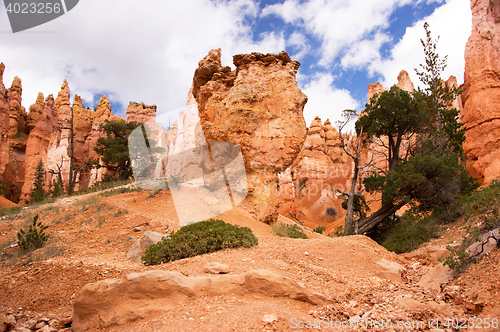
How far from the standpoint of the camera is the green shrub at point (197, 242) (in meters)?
5.76

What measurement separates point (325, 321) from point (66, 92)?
56113 millimetres

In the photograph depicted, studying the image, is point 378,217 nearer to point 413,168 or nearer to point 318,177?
point 413,168

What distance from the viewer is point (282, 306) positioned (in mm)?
3664

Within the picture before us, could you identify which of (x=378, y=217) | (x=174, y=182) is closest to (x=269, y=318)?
(x=378, y=217)

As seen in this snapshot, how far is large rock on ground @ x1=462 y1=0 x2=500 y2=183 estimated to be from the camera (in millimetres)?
20812

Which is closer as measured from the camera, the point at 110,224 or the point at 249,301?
the point at 249,301

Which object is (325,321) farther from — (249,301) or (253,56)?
(253,56)

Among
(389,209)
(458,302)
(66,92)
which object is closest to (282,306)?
(458,302)

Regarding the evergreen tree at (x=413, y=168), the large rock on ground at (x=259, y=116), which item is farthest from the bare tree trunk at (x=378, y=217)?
the large rock on ground at (x=259, y=116)

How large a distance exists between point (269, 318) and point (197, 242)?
3.18 metres

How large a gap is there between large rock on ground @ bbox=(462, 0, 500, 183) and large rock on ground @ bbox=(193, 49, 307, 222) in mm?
17052

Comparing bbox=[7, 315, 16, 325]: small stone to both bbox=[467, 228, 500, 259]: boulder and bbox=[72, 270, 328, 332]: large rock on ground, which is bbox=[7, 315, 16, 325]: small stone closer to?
bbox=[72, 270, 328, 332]: large rock on ground

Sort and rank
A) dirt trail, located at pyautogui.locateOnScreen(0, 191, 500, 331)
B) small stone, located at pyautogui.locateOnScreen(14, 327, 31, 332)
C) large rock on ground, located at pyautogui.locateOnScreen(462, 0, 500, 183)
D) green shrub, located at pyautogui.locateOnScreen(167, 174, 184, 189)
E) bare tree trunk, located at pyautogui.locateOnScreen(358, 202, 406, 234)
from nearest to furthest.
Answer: dirt trail, located at pyautogui.locateOnScreen(0, 191, 500, 331)
small stone, located at pyautogui.locateOnScreen(14, 327, 31, 332)
bare tree trunk, located at pyautogui.locateOnScreen(358, 202, 406, 234)
green shrub, located at pyautogui.locateOnScreen(167, 174, 184, 189)
large rock on ground, located at pyautogui.locateOnScreen(462, 0, 500, 183)

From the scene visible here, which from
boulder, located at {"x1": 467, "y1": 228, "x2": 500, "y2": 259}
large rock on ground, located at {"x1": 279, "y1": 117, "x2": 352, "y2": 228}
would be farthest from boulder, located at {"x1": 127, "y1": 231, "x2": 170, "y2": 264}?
large rock on ground, located at {"x1": 279, "y1": 117, "x2": 352, "y2": 228}
